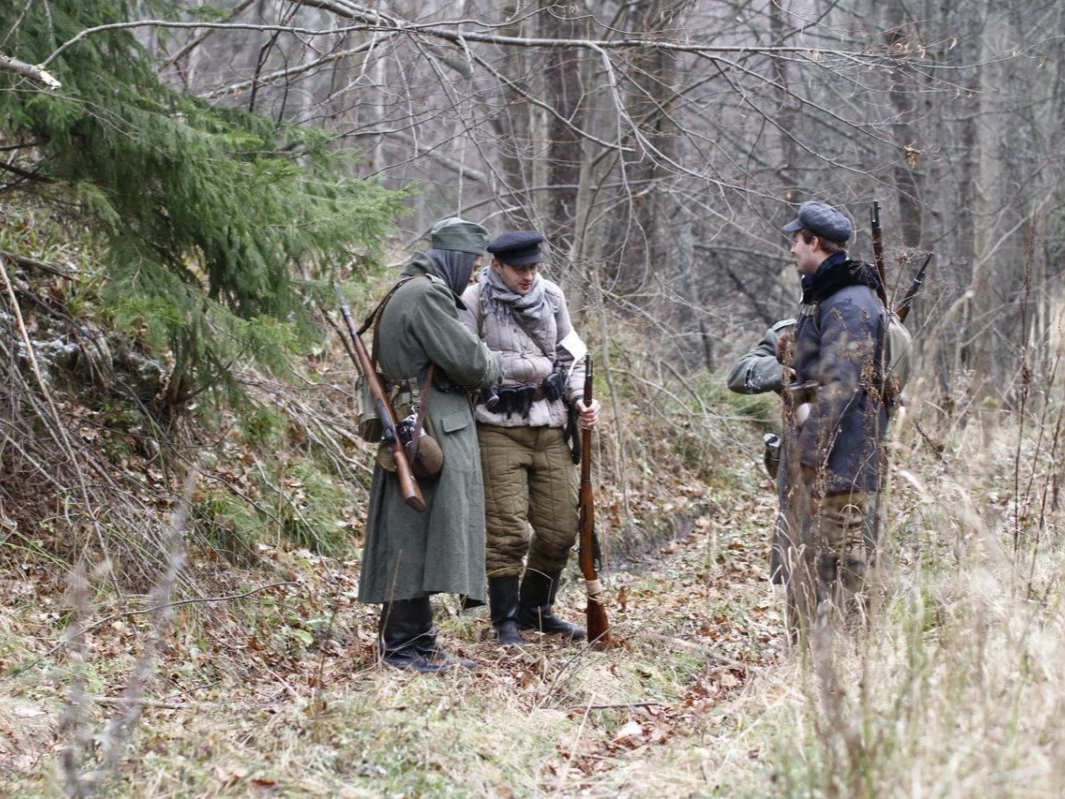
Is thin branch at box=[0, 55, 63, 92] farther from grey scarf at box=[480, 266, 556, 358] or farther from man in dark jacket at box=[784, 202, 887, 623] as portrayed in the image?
man in dark jacket at box=[784, 202, 887, 623]

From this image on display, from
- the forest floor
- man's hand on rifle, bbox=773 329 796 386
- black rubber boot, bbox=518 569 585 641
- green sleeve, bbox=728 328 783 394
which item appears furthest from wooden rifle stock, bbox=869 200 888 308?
black rubber boot, bbox=518 569 585 641

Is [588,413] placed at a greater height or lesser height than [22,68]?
lesser

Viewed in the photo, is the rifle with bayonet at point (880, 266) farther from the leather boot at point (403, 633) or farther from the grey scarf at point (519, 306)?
the leather boot at point (403, 633)

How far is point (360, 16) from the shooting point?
7.10 metres

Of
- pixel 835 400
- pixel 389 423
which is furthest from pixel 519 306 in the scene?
pixel 835 400

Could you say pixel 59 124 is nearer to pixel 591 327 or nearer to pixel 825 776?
pixel 825 776

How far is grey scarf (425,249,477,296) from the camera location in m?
6.11

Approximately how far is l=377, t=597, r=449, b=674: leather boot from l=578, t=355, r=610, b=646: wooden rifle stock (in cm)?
93

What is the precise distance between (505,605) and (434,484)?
100 cm

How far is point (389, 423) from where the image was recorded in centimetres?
577

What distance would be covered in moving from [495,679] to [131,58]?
3.94m

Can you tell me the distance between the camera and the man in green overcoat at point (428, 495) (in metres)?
5.82

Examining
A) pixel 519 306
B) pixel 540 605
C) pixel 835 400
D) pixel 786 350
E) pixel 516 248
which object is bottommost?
pixel 540 605

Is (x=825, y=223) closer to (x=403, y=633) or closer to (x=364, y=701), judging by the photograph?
(x=403, y=633)
